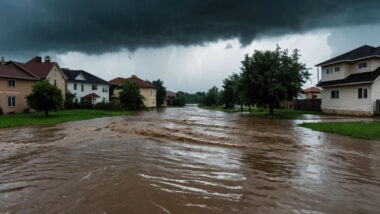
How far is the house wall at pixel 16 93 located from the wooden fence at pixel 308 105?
42.0 meters

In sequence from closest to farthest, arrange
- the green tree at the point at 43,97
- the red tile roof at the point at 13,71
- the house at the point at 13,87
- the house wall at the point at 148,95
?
the green tree at the point at 43,97
the house at the point at 13,87
the red tile roof at the point at 13,71
the house wall at the point at 148,95

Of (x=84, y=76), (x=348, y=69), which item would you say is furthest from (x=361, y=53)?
(x=84, y=76)

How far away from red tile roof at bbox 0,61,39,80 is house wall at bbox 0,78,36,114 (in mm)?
719

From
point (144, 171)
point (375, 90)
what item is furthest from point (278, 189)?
point (375, 90)

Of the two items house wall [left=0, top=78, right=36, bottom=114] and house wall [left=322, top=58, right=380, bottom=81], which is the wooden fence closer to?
house wall [left=322, top=58, right=380, bottom=81]

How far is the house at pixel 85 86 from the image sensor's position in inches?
1634

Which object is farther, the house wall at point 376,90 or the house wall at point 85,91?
the house wall at point 85,91

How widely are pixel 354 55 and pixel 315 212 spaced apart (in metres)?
31.8

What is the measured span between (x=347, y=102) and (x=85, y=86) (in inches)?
1766

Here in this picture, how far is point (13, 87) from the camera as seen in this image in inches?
1062

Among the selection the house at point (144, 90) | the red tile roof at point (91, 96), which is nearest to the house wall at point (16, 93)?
the red tile roof at point (91, 96)

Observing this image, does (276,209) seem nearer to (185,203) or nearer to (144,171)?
(185,203)

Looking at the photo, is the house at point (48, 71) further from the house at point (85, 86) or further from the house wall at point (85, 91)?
the house at point (85, 86)

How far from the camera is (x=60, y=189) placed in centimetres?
409
